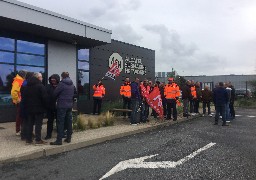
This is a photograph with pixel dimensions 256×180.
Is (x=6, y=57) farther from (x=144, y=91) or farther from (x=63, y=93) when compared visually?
(x=63, y=93)

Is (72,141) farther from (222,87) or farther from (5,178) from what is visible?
(222,87)

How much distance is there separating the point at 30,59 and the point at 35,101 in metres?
6.61

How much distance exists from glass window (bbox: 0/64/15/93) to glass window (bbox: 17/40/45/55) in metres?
1.00

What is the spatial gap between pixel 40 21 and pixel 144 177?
8898 mm

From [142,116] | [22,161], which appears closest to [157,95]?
[142,116]

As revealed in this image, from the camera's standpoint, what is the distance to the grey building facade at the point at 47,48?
1254 centimetres

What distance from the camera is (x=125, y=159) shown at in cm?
730

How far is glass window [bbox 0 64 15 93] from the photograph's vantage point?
42.9 feet

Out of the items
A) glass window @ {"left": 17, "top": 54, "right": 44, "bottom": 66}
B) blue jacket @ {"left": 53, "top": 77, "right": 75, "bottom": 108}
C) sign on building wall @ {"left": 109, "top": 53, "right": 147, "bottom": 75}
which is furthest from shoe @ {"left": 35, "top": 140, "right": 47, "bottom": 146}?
sign on building wall @ {"left": 109, "top": 53, "right": 147, "bottom": 75}

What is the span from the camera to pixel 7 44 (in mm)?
13391

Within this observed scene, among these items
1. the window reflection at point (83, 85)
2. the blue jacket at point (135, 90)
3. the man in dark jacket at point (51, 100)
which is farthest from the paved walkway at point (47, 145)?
the window reflection at point (83, 85)

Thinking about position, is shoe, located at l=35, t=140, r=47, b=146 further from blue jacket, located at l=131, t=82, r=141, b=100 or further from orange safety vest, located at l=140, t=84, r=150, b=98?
orange safety vest, located at l=140, t=84, r=150, b=98

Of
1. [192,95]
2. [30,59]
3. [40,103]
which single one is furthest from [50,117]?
[192,95]

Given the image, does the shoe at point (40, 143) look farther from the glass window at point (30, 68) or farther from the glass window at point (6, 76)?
the glass window at point (30, 68)
